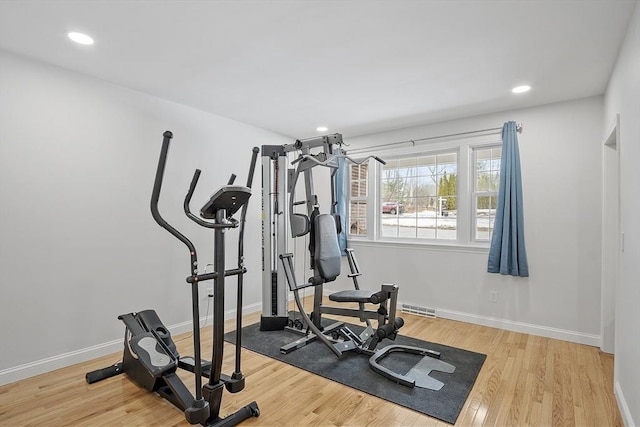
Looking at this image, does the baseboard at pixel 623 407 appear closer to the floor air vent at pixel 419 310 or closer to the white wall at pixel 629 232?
the white wall at pixel 629 232

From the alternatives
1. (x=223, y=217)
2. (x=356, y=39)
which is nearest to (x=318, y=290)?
(x=223, y=217)

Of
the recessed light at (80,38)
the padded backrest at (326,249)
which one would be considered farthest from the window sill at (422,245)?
the recessed light at (80,38)

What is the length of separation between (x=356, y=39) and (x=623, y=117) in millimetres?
1866

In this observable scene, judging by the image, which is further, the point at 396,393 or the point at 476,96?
the point at 476,96

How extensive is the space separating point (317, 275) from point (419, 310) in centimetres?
181

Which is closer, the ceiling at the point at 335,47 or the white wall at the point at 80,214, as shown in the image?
the ceiling at the point at 335,47

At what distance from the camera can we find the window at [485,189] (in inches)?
155

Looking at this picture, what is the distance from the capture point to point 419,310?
14.0 ft

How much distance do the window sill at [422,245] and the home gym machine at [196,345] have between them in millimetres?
2767

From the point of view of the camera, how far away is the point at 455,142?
412 centimetres

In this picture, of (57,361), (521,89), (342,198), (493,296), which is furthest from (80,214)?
(493,296)

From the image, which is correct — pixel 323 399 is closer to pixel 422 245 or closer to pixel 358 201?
pixel 422 245

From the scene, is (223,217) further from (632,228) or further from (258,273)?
(258,273)

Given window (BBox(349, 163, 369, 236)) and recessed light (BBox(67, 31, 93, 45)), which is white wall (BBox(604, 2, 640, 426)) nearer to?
window (BBox(349, 163, 369, 236))
